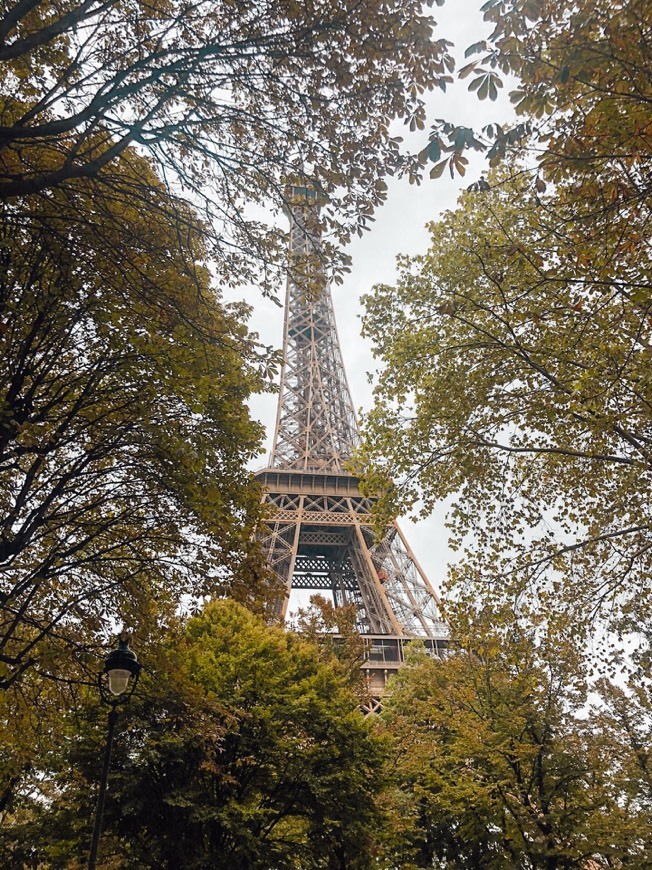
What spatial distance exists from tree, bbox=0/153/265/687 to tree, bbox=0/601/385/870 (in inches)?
70.6

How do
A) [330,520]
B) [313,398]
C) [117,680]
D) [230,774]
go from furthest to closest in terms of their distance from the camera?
[313,398], [330,520], [230,774], [117,680]

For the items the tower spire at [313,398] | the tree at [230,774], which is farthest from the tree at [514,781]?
the tower spire at [313,398]

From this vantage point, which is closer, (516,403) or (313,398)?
(516,403)

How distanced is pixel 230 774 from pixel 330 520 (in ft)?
84.3

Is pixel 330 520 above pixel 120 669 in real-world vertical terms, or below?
above

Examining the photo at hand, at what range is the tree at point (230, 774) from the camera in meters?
11.1

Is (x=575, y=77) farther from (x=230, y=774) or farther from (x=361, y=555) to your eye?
(x=361, y=555)

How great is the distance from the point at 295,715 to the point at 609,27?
41.0ft

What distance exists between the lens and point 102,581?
952cm

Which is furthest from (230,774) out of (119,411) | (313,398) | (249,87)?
(313,398)

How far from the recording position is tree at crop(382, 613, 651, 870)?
14.6 m

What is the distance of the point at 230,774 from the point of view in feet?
38.9

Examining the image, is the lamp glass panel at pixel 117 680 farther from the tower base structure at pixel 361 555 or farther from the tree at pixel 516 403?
the tower base structure at pixel 361 555

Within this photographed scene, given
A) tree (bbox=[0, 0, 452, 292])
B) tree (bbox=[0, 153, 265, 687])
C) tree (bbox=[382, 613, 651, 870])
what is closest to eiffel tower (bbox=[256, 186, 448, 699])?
tree (bbox=[382, 613, 651, 870])
